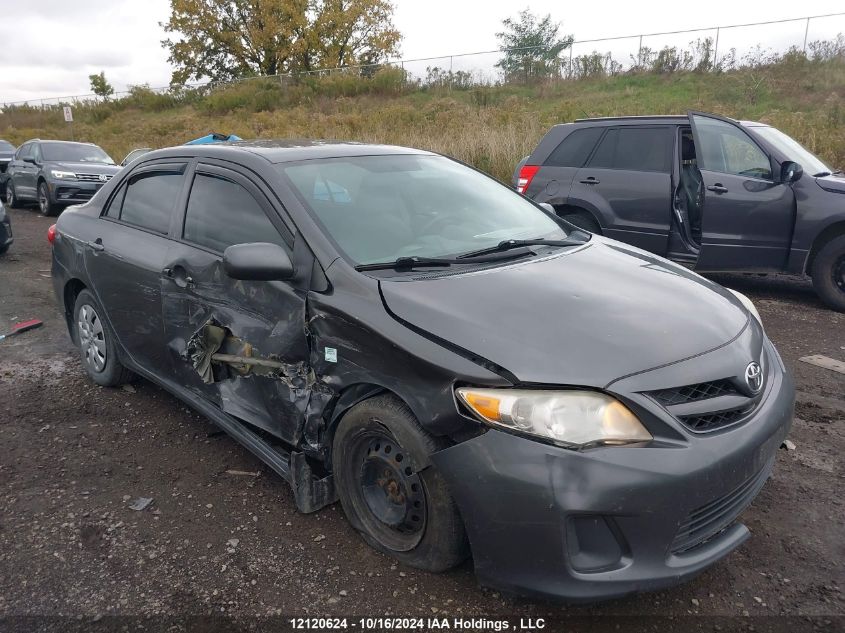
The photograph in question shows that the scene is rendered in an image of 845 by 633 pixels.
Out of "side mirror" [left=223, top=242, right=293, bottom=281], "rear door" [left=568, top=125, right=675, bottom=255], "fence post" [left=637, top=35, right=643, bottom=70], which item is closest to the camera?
"side mirror" [left=223, top=242, right=293, bottom=281]

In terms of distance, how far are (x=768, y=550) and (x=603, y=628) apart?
2.85ft

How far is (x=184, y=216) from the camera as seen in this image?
11.9ft

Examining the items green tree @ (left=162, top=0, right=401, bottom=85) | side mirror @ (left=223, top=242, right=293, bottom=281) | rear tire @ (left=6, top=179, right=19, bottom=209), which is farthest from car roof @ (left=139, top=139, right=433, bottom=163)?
green tree @ (left=162, top=0, right=401, bottom=85)

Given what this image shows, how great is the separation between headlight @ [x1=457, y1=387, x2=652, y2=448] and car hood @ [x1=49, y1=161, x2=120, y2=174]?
14.1 m

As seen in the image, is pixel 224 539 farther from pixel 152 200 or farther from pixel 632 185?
pixel 632 185

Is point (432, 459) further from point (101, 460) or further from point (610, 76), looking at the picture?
point (610, 76)

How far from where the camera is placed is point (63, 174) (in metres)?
13.9

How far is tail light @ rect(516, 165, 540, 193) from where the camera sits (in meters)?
7.94

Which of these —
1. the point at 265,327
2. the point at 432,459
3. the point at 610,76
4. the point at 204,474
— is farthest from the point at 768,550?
the point at 610,76

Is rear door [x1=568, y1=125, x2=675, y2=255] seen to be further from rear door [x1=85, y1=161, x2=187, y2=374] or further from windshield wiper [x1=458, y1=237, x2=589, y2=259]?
rear door [x1=85, y1=161, x2=187, y2=374]

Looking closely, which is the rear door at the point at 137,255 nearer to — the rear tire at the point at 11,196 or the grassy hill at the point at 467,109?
the grassy hill at the point at 467,109

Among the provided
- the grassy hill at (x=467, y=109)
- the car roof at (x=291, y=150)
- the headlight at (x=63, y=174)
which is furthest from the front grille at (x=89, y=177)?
the car roof at (x=291, y=150)

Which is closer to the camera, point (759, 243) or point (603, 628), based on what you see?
point (603, 628)

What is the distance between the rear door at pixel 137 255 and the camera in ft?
12.2
